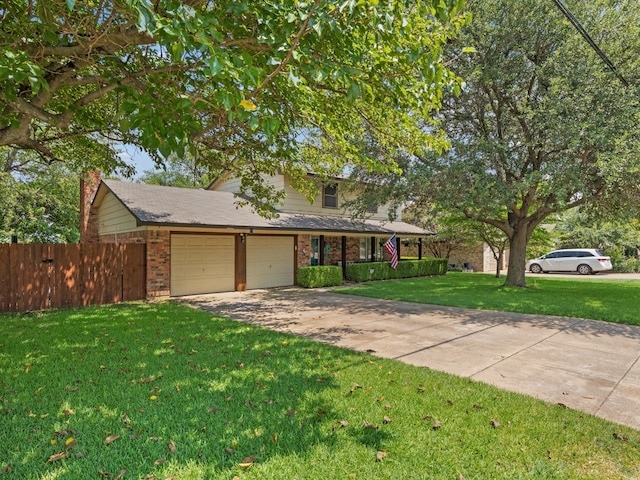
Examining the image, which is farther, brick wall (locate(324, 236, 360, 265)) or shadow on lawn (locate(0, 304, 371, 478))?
brick wall (locate(324, 236, 360, 265))

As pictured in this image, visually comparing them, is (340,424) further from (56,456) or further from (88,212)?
(88,212)

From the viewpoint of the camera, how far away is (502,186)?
430 inches

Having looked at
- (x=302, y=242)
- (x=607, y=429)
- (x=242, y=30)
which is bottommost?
(x=607, y=429)

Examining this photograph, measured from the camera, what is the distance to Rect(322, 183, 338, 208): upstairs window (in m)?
18.4

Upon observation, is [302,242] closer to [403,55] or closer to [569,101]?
[569,101]

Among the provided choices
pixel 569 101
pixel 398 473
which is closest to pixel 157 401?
pixel 398 473

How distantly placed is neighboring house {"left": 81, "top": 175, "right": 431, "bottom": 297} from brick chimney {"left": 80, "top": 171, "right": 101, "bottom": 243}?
0.04m

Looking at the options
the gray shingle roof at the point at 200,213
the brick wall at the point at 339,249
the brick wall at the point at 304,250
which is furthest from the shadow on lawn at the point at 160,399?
the brick wall at the point at 339,249

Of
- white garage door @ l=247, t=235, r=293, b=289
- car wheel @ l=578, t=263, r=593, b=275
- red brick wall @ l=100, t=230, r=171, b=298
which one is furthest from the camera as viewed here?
car wheel @ l=578, t=263, r=593, b=275

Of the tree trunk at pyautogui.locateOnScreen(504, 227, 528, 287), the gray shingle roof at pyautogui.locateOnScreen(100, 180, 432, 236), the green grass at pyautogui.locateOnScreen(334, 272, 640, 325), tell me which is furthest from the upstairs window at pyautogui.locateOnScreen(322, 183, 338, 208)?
the tree trunk at pyautogui.locateOnScreen(504, 227, 528, 287)

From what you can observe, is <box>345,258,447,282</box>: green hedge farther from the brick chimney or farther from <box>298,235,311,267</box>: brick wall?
the brick chimney

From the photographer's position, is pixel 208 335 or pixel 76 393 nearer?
pixel 76 393

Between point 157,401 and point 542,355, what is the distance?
18.2 ft

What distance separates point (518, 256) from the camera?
1495 cm
